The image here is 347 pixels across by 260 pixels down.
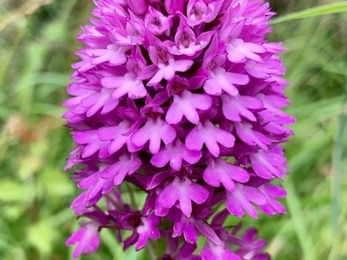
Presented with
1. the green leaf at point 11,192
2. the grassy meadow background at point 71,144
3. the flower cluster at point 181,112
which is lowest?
the grassy meadow background at point 71,144

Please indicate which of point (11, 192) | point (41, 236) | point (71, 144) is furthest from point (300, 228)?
point (71, 144)

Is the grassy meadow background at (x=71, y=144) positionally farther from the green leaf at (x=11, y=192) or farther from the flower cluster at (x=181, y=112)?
the flower cluster at (x=181, y=112)

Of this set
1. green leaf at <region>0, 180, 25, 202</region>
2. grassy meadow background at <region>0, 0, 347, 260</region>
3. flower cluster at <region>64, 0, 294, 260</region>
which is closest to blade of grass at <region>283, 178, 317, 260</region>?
grassy meadow background at <region>0, 0, 347, 260</region>

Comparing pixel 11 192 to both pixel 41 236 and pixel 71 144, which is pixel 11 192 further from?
pixel 71 144

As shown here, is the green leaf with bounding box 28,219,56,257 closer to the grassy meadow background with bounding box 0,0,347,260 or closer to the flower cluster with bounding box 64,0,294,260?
the grassy meadow background with bounding box 0,0,347,260

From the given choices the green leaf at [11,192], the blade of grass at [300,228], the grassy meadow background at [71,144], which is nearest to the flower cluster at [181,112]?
the grassy meadow background at [71,144]
